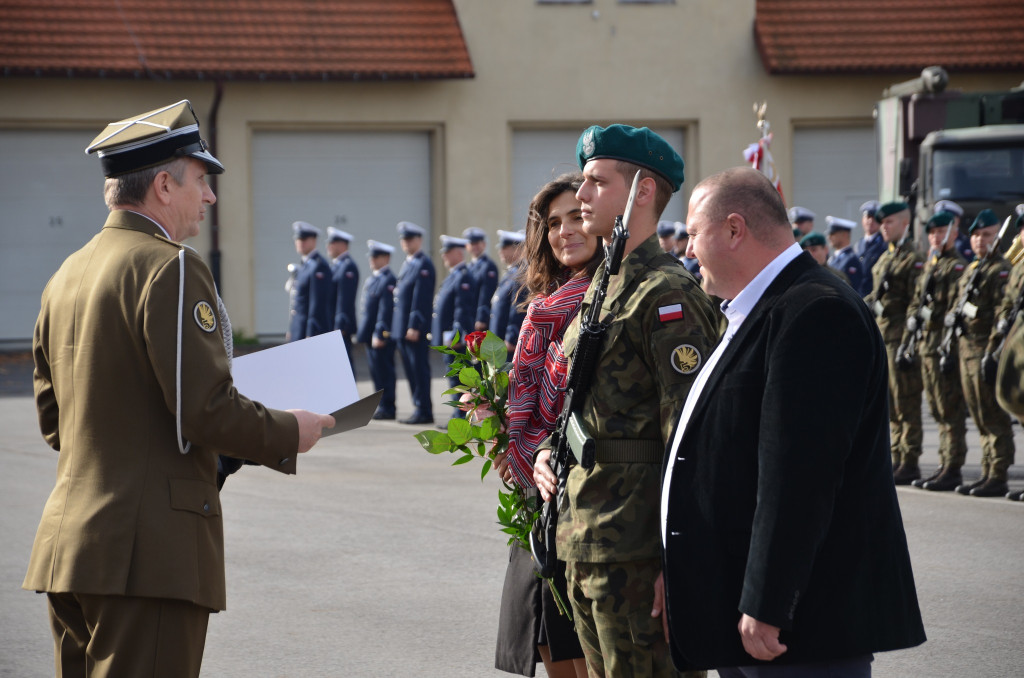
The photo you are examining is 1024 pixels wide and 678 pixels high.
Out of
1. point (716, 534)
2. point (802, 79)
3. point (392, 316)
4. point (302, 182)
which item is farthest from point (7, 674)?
point (802, 79)

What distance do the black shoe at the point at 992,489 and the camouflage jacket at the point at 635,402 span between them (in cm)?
673

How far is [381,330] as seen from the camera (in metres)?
14.8

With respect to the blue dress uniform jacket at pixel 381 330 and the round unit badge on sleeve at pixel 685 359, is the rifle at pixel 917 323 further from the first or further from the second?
the round unit badge on sleeve at pixel 685 359

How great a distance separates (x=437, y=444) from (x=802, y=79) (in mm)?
21327

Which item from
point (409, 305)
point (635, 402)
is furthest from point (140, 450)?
point (409, 305)

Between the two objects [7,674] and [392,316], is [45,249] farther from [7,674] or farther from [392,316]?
[7,674]

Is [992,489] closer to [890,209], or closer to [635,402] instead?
[890,209]

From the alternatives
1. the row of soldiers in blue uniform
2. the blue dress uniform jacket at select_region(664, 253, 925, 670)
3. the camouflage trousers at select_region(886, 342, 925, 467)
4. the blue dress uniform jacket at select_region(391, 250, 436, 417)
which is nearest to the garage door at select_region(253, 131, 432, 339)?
the row of soldiers in blue uniform

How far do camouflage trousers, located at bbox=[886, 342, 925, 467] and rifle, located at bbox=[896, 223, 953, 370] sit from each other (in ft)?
0.20

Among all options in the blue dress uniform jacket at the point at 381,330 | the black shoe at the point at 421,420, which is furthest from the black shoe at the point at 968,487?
the blue dress uniform jacket at the point at 381,330

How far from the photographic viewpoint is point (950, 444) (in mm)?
9391

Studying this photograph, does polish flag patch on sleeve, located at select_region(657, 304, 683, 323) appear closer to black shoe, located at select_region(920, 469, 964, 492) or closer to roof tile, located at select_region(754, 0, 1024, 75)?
black shoe, located at select_region(920, 469, 964, 492)

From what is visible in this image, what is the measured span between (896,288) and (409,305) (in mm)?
6058

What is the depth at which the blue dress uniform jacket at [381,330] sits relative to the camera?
48.3 feet
